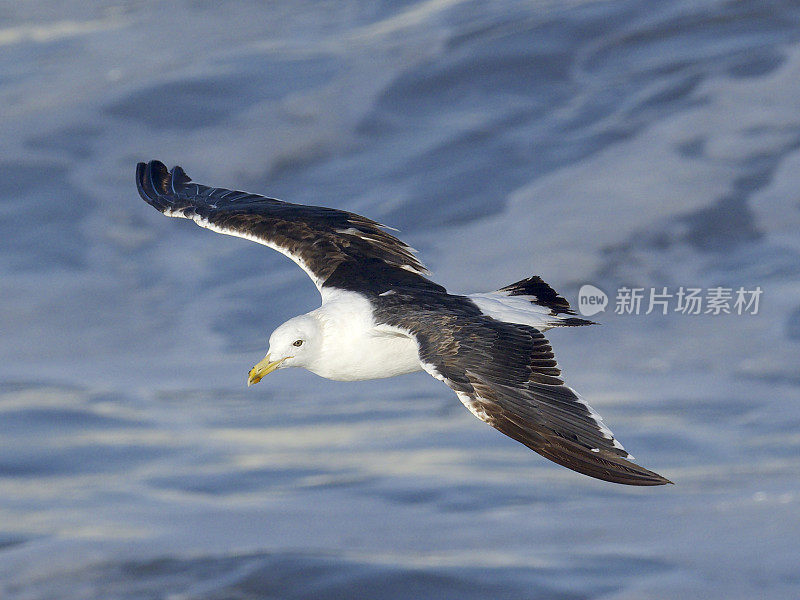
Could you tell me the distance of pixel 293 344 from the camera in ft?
50.0

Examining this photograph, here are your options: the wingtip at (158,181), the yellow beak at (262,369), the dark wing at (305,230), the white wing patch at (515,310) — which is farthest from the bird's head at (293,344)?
the wingtip at (158,181)

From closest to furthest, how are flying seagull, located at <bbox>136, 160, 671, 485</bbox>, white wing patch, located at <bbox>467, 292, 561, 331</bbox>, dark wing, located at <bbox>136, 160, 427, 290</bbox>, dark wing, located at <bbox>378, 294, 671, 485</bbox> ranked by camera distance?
dark wing, located at <bbox>378, 294, 671, 485</bbox>
flying seagull, located at <bbox>136, 160, 671, 485</bbox>
white wing patch, located at <bbox>467, 292, 561, 331</bbox>
dark wing, located at <bbox>136, 160, 427, 290</bbox>

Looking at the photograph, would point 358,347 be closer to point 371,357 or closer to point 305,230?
point 371,357

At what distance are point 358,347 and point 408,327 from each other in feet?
4.34

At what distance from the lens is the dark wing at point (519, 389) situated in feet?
40.1

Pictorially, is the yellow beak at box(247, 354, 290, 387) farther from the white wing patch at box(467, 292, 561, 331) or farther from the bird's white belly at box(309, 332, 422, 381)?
the white wing patch at box(467, 292, 561, 331)

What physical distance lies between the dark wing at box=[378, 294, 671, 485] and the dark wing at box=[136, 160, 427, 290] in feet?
9.36

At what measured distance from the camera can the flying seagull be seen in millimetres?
12609

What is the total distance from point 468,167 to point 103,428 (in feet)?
58.9

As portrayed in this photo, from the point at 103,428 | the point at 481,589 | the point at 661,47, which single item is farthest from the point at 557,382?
the point at 661,47

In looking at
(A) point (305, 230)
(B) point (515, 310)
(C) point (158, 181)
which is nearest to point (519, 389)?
(B) point (515, 310)

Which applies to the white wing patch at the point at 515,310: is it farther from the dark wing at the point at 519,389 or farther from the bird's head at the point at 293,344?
the bird's head at the point at 293,344

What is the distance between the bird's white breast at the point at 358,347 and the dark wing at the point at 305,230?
4.15 ft

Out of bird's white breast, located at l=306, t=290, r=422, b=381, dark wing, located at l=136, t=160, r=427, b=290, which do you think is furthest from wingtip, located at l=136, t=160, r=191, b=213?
bird's white breast, located at l=306, t=290, r=422, b=381
